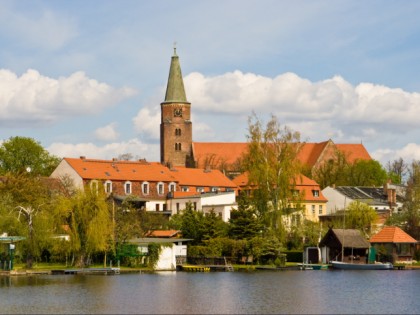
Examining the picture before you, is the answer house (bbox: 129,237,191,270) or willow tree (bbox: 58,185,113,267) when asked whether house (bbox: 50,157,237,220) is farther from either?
willow tree (bbox: 58,185,113,267)

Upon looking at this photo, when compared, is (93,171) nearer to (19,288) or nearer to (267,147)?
(267,147)

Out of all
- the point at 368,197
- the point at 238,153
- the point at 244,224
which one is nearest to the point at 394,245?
the point at 244,224

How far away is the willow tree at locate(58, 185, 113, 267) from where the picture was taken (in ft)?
231

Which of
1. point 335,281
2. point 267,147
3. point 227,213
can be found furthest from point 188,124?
point 335,281

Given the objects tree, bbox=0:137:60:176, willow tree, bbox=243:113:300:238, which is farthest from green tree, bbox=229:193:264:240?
tree, bbox=0:137:60:176

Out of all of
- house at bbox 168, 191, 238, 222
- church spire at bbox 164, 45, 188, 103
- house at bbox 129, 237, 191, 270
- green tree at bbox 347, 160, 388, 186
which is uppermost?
church spire at bbox 164, 45, 188, 103

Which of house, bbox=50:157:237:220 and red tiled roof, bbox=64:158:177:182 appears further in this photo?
red tiled roof, bbox=64:158:177:182

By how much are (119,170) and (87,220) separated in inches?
1437

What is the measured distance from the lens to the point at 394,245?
85.8 m

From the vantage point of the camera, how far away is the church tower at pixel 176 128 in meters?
146

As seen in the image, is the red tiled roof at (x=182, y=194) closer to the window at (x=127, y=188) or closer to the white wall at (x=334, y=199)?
the window at (x=127, y=188)

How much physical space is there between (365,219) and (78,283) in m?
44.3

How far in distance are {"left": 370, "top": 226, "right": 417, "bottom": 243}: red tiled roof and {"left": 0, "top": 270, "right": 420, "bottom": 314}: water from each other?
51.0ft

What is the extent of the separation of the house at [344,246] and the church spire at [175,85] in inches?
2498
